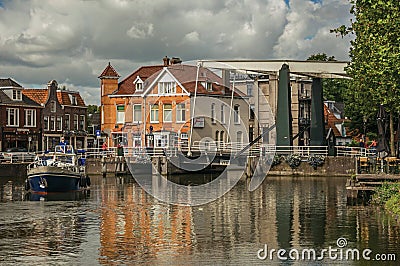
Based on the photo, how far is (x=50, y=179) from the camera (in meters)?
39.0

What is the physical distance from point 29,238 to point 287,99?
33.6 meters

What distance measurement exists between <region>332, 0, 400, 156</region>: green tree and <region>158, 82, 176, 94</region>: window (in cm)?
3403

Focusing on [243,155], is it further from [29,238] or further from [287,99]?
[29,238]

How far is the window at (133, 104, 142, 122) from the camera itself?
7494cm

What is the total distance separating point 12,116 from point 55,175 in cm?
3995

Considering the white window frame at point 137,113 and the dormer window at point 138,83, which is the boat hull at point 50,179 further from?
the dormer window at point 138,83

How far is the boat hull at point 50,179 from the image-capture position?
38906 mm

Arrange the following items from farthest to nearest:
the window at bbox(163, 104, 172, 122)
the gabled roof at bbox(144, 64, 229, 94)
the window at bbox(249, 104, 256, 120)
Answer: the window at bbox(249, 104, 256, 120) < the gabled roof at bbox(144, 64, 229, 94) < the window at bbox(163, 104, 172, 122)

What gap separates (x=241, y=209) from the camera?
31453 mm

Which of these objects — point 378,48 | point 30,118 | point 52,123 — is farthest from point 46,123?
point 378,48

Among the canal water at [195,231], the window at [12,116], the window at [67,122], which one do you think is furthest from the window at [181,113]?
the canal water at [195,231]

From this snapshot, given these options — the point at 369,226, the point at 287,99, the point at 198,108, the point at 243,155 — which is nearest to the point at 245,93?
the point at 198,108

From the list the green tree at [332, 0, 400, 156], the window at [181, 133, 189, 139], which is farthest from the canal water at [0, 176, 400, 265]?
the window at [181, 133, 189, 139]

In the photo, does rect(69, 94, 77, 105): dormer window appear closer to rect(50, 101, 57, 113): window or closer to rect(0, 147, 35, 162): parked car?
rect(50, 101, 57, 113): window
